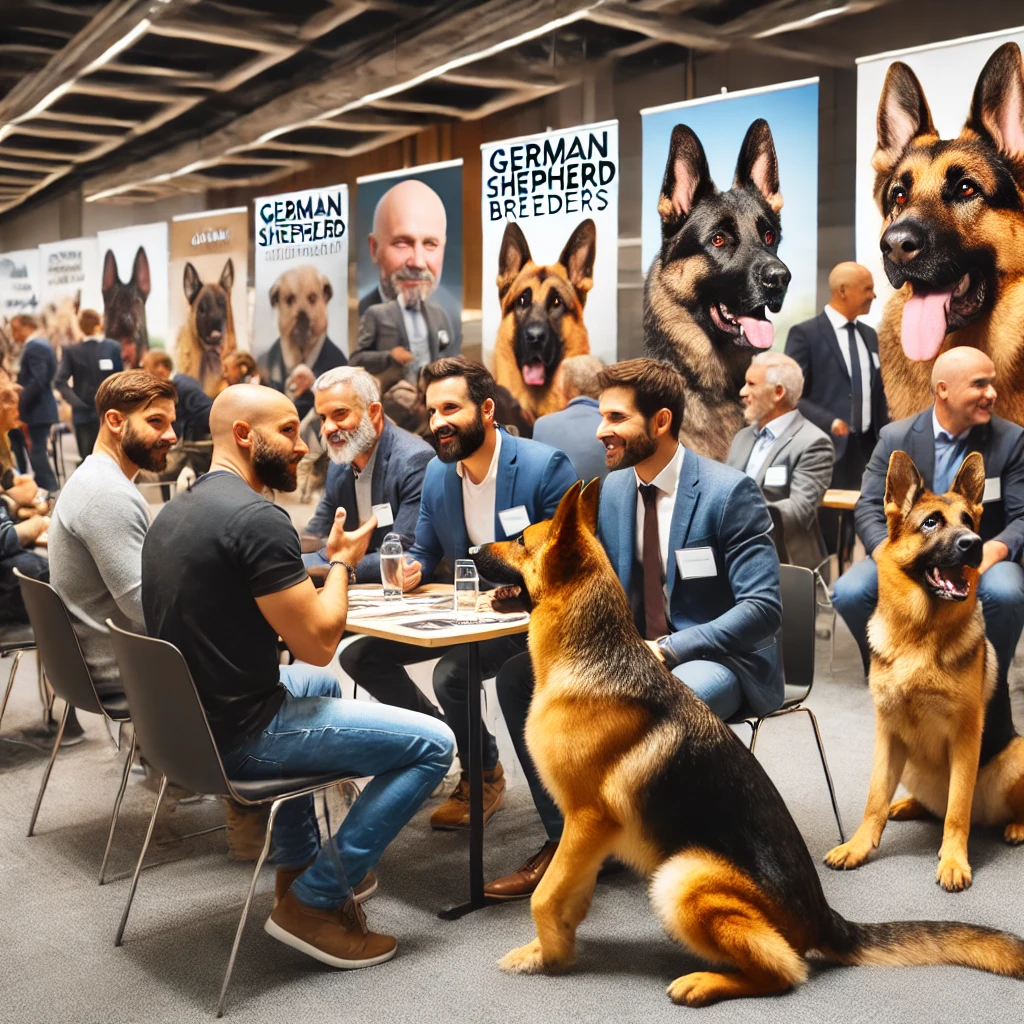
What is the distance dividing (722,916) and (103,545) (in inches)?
91.2

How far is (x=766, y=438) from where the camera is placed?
20.1 feet

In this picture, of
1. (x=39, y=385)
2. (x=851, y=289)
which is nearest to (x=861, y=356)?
(x=851, y=289)

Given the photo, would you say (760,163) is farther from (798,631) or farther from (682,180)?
(798,631)

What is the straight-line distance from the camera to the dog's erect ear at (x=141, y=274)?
10758mm

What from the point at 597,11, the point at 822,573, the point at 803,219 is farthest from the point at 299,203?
the point at 822,573

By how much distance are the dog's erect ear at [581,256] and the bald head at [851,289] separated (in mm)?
1644

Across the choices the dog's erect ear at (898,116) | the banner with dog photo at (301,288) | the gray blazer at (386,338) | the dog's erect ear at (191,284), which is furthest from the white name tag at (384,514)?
the dog's erect ear at (191,284)

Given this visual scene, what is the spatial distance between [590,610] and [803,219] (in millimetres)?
3999

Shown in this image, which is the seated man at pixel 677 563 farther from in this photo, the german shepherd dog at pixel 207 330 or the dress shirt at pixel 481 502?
the german shepherd dog at pixel 207 330

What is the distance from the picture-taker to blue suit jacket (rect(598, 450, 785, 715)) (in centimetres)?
331

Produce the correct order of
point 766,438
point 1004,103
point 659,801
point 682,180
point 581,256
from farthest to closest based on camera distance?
point 581,256 → point 682,180 → point 766,438 → point 1004,103 → point 659,801

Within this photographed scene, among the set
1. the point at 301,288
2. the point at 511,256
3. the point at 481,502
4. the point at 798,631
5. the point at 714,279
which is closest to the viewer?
the point at 798,631

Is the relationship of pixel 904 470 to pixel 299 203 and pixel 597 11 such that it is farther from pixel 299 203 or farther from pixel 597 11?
pixel 299 203

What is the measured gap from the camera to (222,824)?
13.2 feet
